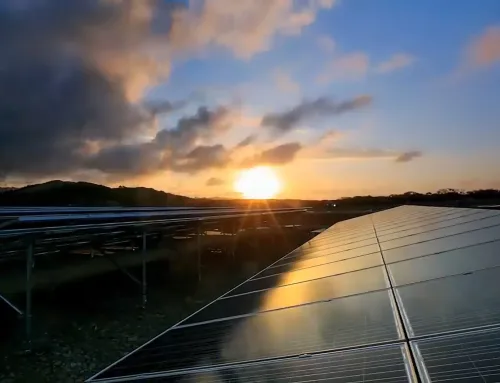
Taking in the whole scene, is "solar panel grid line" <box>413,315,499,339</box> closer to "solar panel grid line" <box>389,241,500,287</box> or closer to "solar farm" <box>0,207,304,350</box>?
"solar panel grid line" <box>389,241,500,287</box>

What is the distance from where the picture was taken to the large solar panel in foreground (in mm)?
2686

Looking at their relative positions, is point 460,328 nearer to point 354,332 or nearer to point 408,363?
point 408,363

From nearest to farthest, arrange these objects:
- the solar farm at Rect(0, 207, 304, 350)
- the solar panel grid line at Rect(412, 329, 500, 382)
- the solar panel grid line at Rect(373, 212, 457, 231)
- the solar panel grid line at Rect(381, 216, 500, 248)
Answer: the solar panel grid line at Rect(412, 329, 500, 382)
the solar panel grid line at Rect(381, 216, 500, 248)
the solar farm at Rect(0, 207, 304, 350)
the solar panel grid line at Rect(373, 212, 457, 231)

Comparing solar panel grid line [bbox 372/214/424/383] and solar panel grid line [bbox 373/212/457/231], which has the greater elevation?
solar panel grid line [bbox 373/212/457/231]

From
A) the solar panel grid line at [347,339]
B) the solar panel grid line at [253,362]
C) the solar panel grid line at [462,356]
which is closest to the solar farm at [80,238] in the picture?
the solar panel grid line at [253,362]

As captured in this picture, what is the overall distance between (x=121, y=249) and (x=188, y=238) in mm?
6605

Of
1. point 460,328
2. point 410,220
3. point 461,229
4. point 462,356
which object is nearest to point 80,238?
point 410,220

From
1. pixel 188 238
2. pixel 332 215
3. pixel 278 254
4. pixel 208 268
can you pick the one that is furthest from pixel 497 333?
pixel 332 215

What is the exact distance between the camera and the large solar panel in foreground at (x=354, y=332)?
2686 mm

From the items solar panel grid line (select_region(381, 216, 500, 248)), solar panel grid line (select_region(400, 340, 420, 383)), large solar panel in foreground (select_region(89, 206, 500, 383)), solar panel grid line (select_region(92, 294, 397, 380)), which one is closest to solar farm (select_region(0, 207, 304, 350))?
large solar panel in foreground (select_region(89, 206, 500, 383))

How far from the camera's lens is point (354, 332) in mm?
3549

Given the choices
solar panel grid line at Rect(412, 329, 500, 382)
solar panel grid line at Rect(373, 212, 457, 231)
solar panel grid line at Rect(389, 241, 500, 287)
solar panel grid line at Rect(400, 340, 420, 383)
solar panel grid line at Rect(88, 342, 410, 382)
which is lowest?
solar panel grid line at Rect(88, 342, 410, 382)

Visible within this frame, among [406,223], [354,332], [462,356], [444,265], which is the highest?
[406,223]

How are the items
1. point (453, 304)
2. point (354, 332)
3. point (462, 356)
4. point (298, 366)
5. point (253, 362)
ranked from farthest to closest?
point (453, 304) < point (354, 332) < point (253, 362) < point (298, 366) < point (462, 356)
